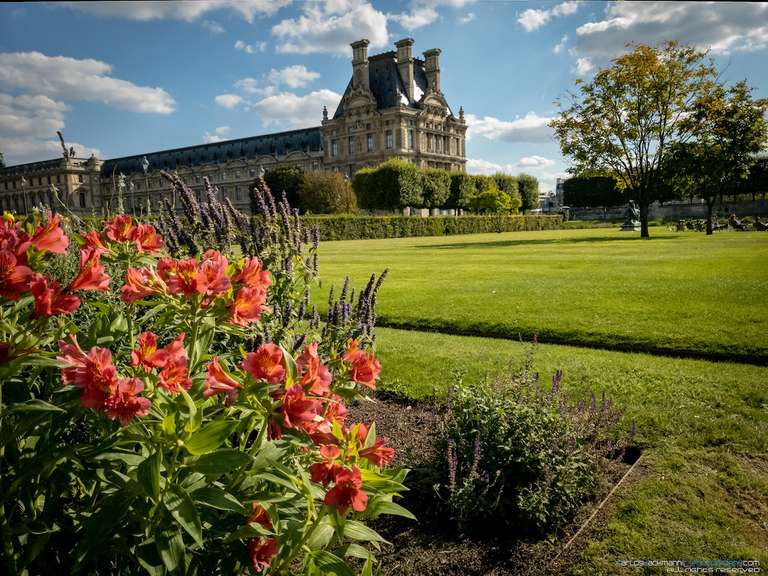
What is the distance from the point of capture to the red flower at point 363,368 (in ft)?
5.28

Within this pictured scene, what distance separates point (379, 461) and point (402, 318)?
666 cm

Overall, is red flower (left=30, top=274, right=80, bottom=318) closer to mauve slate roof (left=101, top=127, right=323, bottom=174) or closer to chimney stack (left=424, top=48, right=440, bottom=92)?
chimney stack (left=424, top=48, right=440, bottom=92)

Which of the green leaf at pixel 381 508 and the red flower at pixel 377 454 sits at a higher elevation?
the red flower at pixel 377 454

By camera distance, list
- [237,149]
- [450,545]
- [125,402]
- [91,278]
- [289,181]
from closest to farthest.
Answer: [125,402], [91,278], [450,545], [289,181], [237,149]

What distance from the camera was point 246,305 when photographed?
5.41ft

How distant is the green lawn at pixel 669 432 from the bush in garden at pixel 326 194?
50709 mm

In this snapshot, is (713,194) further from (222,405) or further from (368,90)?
(368,90)

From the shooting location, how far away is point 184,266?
1599 millimetres

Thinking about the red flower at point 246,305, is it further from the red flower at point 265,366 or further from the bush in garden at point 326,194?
the bush in garden at point 326,194

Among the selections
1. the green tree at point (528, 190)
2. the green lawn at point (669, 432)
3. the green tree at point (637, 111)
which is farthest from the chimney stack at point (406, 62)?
the green lawn at point (669, 432)

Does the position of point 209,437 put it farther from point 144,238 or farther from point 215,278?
point 144,238

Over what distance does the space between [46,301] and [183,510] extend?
658 millimetres

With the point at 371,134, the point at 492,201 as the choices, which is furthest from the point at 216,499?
the point at 371,134

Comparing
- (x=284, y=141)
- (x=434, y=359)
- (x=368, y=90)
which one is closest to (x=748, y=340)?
(x=434, y=359)
